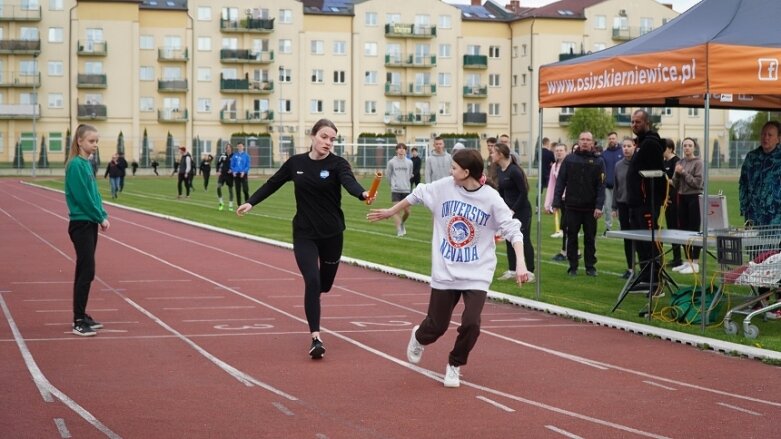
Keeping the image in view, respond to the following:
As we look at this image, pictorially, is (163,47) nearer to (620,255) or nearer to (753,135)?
(753,135)

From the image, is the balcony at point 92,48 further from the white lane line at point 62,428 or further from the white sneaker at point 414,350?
the white lane line at point 62,428

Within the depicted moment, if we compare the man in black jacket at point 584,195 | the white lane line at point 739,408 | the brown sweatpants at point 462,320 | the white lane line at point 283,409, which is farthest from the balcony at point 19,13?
the white lane line at point 739,408

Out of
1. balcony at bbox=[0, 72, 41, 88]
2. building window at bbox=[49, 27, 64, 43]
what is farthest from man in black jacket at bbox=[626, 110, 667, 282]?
building window at bbox=[49, 27, 64, 43]

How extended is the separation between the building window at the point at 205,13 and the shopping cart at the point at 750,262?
91344 millimetres

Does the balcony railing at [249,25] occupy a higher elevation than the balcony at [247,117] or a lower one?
higher

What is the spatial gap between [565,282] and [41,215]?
21.3 meters

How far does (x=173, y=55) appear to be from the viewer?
325 feet

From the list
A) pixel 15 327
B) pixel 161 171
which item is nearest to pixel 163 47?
pixel 161 171

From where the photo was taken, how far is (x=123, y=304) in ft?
47.8

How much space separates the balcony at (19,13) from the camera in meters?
95.9

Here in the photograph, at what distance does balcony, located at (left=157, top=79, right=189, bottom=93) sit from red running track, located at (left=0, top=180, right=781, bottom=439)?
277ft

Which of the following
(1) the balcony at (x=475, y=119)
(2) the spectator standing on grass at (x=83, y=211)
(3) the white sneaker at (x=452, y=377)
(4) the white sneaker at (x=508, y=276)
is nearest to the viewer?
(3) the white sneaker at (x=452, y=377)

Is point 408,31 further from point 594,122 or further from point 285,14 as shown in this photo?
point 594,122

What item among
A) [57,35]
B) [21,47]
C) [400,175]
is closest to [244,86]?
[57,35]
